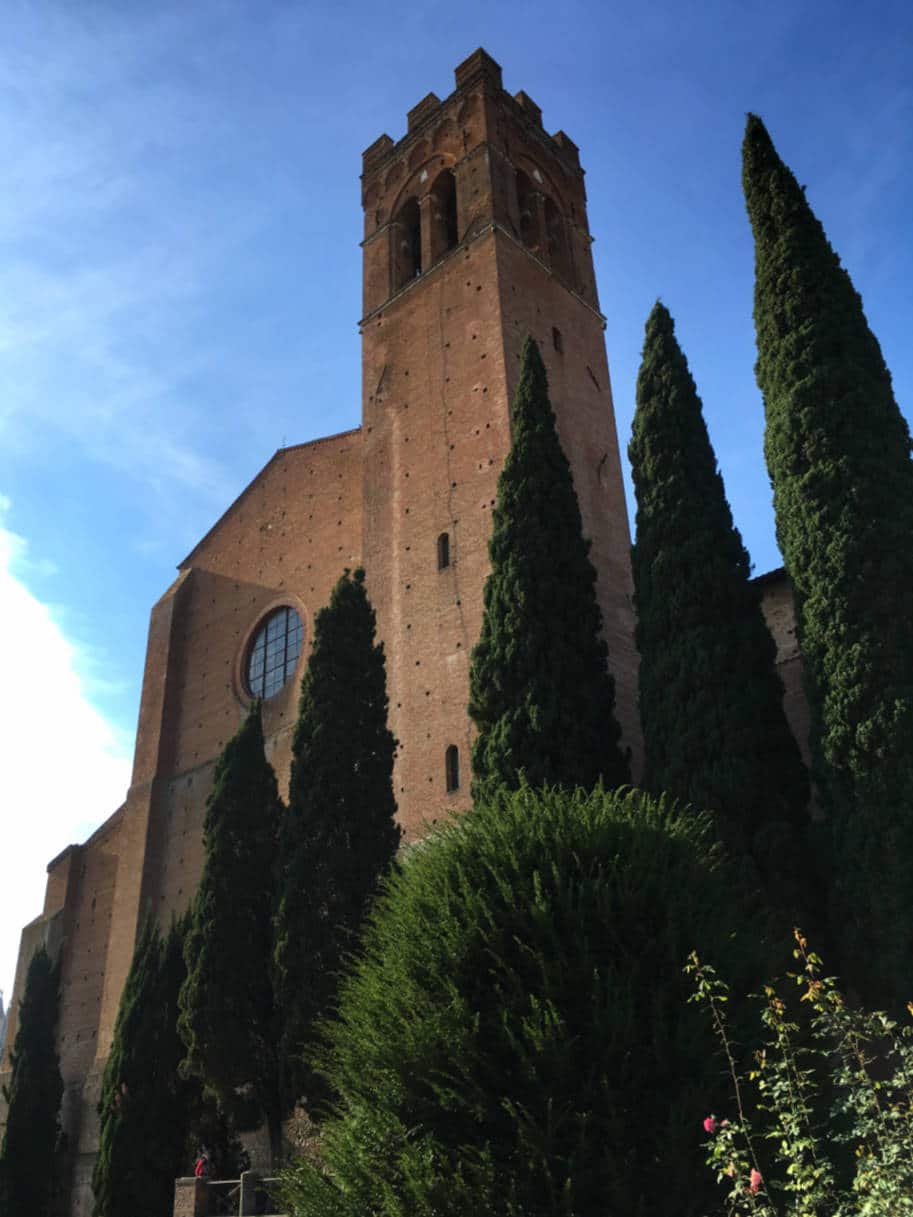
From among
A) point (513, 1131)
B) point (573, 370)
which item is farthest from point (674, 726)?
point (573, 370)

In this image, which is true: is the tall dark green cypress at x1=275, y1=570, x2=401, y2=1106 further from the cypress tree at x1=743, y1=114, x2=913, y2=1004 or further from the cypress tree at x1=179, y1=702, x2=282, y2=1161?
the cypress tree at x1=743, y1=114, x2=913, y2=1004

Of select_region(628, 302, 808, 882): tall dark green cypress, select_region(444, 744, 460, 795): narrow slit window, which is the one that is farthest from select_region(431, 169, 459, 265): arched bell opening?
select_region(444, 744, 460, 795): narrow slit window

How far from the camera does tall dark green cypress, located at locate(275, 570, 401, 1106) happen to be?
10.8 metres

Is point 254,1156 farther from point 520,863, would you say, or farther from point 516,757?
point 520,863

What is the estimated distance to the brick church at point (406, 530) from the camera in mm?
15070

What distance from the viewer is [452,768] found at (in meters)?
13.9

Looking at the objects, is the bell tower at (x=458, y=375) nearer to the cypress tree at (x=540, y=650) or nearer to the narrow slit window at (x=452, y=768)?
the narrow slit window at (x=452, y=768)

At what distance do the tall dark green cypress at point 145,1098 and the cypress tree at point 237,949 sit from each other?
2.18 metres

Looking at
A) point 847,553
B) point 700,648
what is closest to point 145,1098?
point 700,648

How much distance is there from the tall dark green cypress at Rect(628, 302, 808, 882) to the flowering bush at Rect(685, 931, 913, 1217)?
2569mm

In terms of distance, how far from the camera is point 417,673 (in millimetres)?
Answer: 14930

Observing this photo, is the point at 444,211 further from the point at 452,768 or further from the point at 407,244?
the point at 452,768

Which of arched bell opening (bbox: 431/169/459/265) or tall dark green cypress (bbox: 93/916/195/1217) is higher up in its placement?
arched bell opening (bbox: 431/169/459/265)

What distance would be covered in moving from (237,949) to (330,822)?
2.01 metres
